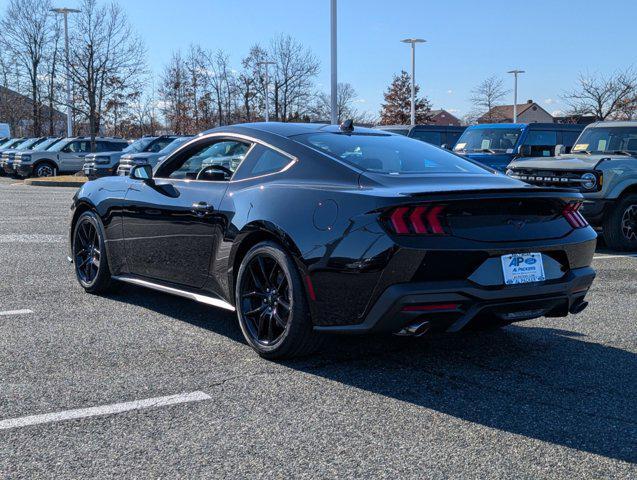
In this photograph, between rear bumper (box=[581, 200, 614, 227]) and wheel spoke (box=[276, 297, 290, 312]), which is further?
rear bumper (box=[581, 200, 614, 227])

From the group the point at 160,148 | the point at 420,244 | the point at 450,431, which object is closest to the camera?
the point at 450,431

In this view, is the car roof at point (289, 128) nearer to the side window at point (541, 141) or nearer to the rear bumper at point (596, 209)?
the rear bumper at point (596, 209)

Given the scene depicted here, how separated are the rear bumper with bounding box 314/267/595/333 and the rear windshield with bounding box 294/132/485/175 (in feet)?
3.12

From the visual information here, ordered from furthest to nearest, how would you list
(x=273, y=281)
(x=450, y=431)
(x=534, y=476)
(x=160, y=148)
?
(x=160, y=148), (x=273, y=281), (x=450, y=431), (x=534, y=476)

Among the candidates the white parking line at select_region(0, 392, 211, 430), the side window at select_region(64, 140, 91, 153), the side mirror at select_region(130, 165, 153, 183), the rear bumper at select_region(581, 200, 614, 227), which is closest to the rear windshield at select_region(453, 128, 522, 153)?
the rear bumper at select_region(581, 200, 614, 227)

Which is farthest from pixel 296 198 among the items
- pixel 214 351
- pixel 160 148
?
pixel 160 148

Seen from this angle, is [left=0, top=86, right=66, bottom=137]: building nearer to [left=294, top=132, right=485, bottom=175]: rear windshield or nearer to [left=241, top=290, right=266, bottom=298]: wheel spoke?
[left=294, top=132, right=485, bottom=175]: rear windshield

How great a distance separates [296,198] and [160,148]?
21056 millimetres

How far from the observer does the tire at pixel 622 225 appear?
1023cm

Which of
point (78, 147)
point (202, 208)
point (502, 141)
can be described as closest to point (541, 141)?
point (502, 141)

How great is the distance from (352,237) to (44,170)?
92.1 ft

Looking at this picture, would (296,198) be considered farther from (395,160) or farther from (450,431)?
(450,431)

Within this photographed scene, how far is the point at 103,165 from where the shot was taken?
25.8 metres

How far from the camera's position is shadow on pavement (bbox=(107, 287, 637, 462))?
367 centimetres
